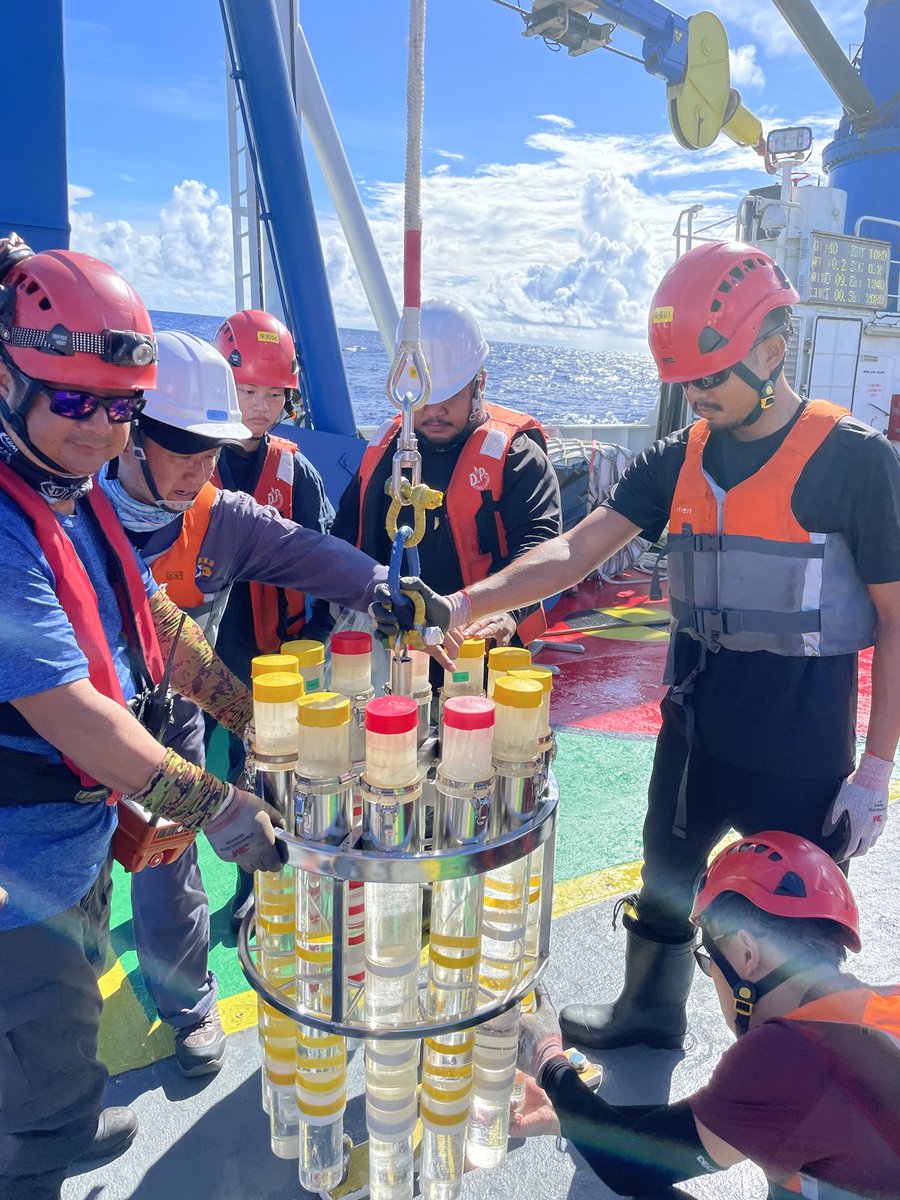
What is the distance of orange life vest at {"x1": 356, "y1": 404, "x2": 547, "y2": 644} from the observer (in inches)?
126

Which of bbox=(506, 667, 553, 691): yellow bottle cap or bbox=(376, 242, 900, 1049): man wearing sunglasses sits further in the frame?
bbox=(376, 242, 900, 1049): man wearing sunglasses

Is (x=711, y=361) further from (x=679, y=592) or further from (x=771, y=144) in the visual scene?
(x=771, y=144)

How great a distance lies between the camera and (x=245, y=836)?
5.30 feet

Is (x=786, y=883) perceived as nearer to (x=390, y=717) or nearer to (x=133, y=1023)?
(x=390, y=717)

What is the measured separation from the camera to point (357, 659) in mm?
1940

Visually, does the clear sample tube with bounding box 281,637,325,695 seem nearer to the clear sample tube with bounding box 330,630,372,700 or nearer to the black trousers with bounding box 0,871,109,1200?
the clear sample tube with bounding box 330,630,372,700

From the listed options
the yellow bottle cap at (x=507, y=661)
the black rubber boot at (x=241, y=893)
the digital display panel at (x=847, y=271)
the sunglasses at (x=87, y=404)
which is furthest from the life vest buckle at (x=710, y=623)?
the digital display panel at (x=847, y=271)

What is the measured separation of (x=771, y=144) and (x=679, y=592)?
42.8 feet

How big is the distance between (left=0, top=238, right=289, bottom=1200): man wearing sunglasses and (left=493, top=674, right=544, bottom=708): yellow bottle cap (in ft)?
1.74

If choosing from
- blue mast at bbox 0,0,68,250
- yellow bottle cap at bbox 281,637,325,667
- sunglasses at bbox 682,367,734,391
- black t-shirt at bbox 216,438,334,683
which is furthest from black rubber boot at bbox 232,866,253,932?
blue mast at bbox 0,0,68,250

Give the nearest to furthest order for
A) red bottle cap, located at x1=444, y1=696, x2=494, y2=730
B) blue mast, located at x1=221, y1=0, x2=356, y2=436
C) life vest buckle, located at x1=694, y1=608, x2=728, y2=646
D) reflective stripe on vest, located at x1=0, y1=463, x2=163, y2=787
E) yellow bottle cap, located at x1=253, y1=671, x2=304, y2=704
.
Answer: red bottle cap, located at x1=444, y1=696, x2=494, y2=730
yellow bottle cap, located at x1=253, y1=671, x2=304, y2=704
reflective stripe on vest, located at x1=0, y1=463, x2=163, y2=787
life vest buckle, located at x1=694, y1=608, x2=728, y2=646
blue mast, located at x1=221, y1=0, x2=356, y2=436

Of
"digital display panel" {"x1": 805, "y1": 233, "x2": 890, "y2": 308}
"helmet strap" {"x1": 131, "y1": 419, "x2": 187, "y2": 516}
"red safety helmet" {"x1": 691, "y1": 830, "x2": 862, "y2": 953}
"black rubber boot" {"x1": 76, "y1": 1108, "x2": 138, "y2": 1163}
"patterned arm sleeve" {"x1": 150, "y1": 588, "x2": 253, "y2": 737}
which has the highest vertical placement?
"digital display panel" {"x1": 805, "y1": 233, "x2": 890, "y2": 308}

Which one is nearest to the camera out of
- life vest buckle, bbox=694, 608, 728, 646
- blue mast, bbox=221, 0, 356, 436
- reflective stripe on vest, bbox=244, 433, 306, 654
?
life vest buckle, bbox=694, 608, 728, 646

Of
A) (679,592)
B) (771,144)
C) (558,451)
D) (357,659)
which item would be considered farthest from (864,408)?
(357,659)
